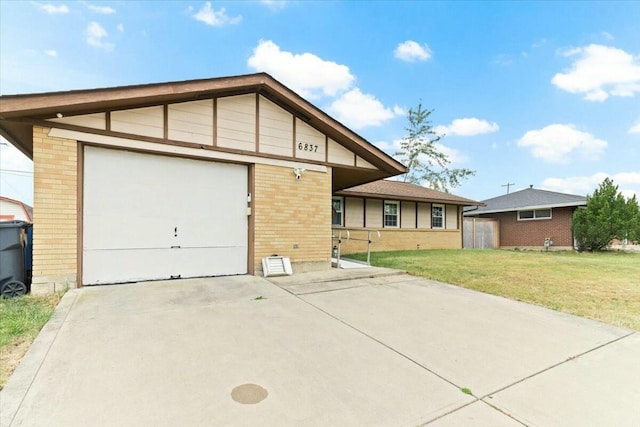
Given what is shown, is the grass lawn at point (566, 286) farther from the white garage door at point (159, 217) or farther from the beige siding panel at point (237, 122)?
the beige siding panel at point (237, 122)

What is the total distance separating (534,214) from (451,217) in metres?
6.33

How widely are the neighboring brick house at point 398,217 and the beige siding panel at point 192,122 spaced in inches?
297

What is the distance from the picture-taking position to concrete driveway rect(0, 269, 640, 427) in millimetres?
2012

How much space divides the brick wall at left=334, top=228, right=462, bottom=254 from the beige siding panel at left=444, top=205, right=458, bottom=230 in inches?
11.9

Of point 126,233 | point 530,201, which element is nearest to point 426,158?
point 530,201

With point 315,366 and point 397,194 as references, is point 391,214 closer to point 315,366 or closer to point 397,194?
point 397,194

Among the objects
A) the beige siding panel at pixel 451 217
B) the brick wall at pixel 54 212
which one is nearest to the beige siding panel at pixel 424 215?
the beige siding panel at pixel 451 217

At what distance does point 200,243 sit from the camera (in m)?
6.06

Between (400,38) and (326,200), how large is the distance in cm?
1386

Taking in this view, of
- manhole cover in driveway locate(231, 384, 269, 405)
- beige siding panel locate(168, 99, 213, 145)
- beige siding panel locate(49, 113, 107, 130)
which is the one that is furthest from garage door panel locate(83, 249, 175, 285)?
manhole cover in driveway locate(231, 384, 269, 405)

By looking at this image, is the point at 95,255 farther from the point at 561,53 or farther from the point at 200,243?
the point at 561,53

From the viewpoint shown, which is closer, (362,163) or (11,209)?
(362,163)

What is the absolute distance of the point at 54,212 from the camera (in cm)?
475

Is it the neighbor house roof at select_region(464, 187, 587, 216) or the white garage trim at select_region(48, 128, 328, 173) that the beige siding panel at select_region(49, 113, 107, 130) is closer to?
the white garage trim at select_region(48, 128, 328, 173)
